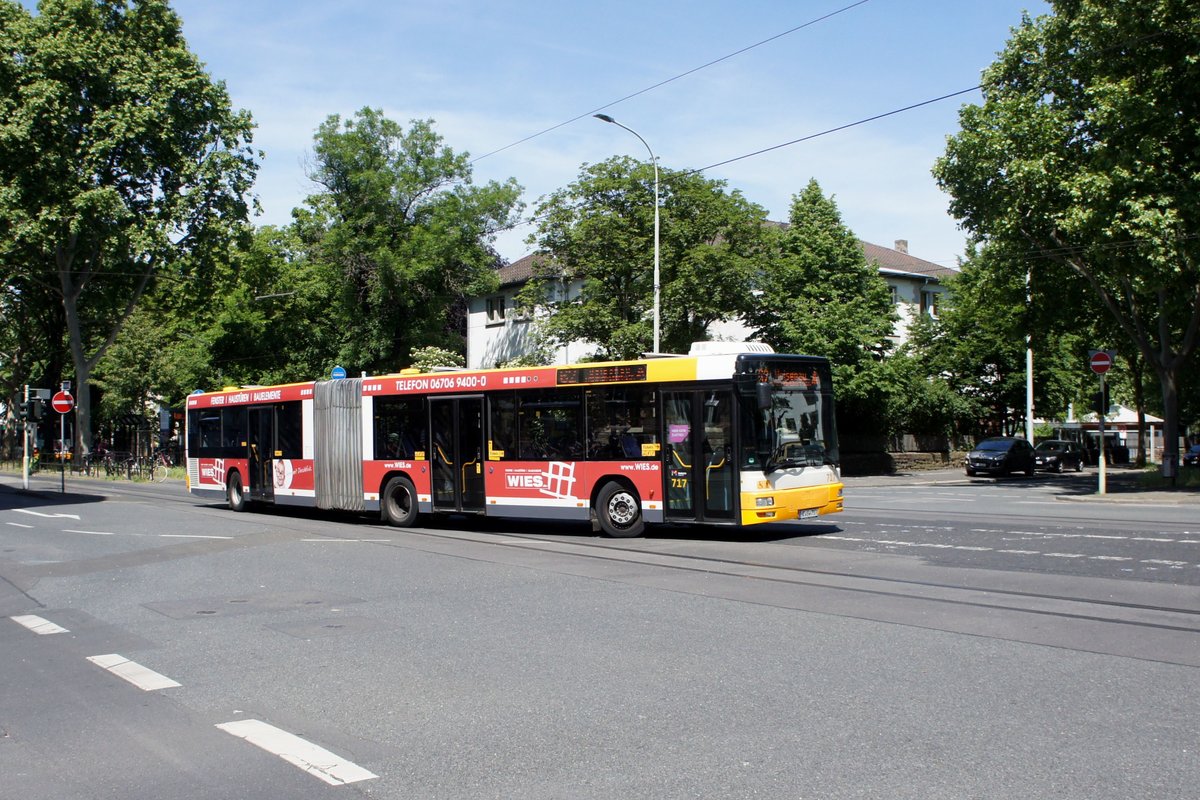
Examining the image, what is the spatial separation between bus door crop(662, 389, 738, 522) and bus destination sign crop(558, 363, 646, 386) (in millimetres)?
656

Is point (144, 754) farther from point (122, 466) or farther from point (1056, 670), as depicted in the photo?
point (122, 466)

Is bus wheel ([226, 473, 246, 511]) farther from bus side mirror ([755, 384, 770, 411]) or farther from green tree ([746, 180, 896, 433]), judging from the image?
green tree ([746, 180, 896, 433])

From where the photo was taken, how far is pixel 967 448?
54750 mm

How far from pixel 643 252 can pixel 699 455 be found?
2280 centimetres

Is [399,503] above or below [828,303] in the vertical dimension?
below

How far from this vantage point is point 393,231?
49.4m

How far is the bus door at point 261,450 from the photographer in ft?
76.7

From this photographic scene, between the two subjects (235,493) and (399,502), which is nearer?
(399,502)

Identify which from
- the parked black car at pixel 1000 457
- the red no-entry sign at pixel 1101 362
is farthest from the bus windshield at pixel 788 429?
the parked black car at pixel 1000 457

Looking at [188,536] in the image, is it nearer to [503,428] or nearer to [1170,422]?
[503,428]

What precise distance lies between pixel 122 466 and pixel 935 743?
1799 inches

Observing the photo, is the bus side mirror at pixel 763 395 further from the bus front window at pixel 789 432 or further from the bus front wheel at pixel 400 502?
the bus front wheel at pixel 400 502

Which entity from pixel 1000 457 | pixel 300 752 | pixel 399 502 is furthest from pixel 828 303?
pixel 300 752

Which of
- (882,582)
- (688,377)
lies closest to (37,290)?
(688,377)
